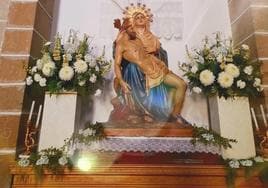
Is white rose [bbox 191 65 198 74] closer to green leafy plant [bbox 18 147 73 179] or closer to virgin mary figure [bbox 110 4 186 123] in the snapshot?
virgin mary figure [bbox 110 4 186 123]

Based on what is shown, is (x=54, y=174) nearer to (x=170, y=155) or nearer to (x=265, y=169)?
(x=170, y=155)

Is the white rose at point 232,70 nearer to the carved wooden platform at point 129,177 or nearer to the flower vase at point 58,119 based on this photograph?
the carved wooden platform at point 129,177

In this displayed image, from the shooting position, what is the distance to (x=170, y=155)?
2061 millimetres

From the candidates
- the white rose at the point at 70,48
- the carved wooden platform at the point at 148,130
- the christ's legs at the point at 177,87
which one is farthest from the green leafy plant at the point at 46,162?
the christ's legs at the point at 177,87

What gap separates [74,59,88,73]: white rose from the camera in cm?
219

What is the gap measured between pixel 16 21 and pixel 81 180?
4.60ft

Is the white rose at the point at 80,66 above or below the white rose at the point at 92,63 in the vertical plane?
below

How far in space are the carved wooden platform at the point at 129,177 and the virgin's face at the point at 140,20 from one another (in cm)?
128

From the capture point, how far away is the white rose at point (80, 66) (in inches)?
86.1

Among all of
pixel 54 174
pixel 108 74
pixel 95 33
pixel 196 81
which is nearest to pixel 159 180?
pixel 54 174

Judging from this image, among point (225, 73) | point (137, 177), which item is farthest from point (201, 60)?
point (137, 177)

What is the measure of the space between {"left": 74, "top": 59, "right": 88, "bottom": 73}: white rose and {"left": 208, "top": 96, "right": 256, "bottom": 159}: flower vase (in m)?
1.01

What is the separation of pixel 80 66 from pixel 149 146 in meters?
0.76

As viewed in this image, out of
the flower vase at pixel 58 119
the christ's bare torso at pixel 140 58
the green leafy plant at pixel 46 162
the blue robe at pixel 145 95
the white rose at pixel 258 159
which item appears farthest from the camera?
the christ's bare torso at pixel 140 58
